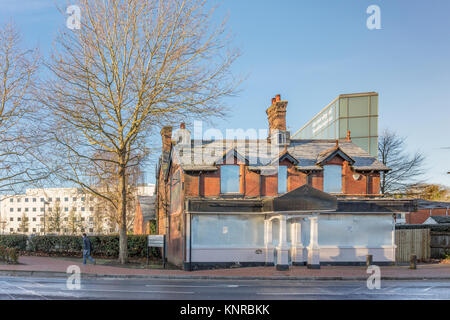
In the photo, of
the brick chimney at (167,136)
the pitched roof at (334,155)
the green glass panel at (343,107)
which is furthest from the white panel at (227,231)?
the green glass panel at (343,107)

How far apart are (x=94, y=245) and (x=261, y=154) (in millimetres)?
13874

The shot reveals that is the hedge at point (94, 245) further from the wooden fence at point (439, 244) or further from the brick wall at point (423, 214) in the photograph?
the brick wall at point (423, 214)

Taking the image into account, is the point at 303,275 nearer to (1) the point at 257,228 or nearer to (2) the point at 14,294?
(1) the point at 257,228

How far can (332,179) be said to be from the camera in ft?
98.8

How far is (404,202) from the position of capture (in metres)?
28.8

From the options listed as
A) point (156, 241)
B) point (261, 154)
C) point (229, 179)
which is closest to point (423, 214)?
point (261, 154)

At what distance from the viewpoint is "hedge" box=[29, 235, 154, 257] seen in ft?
114

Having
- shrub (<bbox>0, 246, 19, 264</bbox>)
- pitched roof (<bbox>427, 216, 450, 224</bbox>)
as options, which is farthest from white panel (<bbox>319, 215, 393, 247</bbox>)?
shrub (<bbox>0, 246, 19, 264</bbox>)

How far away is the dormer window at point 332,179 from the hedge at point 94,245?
1316 centimetres

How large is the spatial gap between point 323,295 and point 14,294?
9.77 meters

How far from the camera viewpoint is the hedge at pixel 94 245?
114 feet

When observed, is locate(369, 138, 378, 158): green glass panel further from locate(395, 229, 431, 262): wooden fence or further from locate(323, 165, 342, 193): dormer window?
locate(323, 165, 342, 193): dormer window

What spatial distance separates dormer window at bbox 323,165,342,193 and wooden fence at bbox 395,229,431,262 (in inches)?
223
